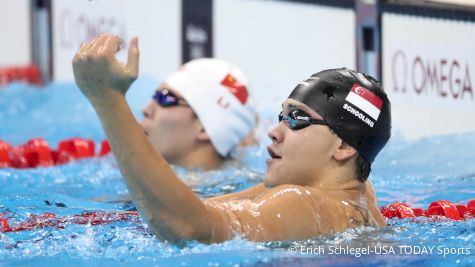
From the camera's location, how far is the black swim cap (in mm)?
2861

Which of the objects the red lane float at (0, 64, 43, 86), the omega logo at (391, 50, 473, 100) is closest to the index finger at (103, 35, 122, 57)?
the omega logo at (391, 50, 473, 100)

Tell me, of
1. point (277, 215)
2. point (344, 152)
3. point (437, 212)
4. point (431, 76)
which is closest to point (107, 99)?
point (277, 215)

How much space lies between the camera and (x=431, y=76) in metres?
5.43

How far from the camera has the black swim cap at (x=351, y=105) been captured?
2861 millimetres

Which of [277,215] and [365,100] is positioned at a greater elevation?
[365,100]

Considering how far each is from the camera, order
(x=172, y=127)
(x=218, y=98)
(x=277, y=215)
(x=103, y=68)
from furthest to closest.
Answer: (x=218, y=98)
(x=172, y=127)
(x=277, y=215)
(x=103, y=68)

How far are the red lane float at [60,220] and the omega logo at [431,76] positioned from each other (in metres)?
2.55

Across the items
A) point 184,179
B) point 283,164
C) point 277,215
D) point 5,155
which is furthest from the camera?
point 5,155

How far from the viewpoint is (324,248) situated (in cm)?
259

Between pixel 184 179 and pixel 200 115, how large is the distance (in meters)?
0.41

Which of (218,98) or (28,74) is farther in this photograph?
(28,74)

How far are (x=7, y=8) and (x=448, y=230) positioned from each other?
5.49 m

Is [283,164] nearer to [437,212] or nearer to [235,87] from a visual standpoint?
[437,212]

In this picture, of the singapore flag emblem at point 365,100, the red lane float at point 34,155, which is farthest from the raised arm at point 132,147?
the red lane float at point 34,155
